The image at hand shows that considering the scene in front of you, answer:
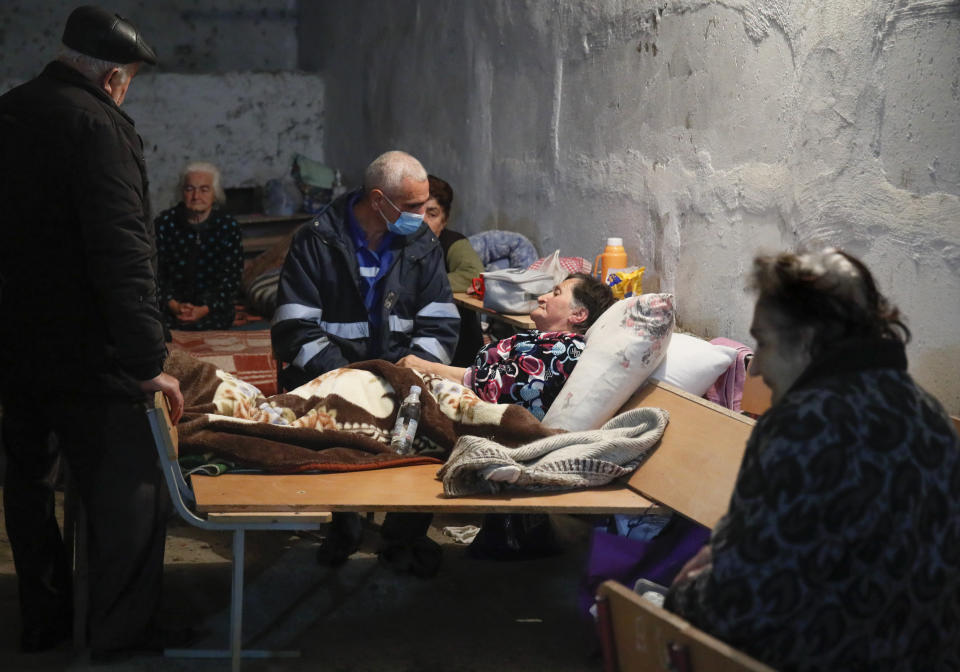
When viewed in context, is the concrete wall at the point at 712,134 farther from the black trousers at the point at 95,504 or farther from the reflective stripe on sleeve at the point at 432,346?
the black trousers at the point at 95,504

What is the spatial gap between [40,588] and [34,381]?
0.77 meters

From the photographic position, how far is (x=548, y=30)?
20.9 feet

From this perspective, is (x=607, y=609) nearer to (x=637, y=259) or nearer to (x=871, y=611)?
(x=871, y=611)

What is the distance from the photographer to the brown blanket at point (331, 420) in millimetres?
3871

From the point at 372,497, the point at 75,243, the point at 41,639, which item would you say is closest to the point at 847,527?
the point at 372,497

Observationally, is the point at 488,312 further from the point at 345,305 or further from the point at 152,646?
the point at 152,646

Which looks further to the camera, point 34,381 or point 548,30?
point 548,30

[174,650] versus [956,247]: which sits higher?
[956,247]

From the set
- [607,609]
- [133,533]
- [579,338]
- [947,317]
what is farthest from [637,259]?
[607,609]

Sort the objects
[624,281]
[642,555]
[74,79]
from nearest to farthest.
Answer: [74,79] → [642,555] → [624,281]

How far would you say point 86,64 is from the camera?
3518mm

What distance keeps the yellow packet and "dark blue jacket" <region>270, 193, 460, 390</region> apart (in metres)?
0.83

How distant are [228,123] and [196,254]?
338 centimetres

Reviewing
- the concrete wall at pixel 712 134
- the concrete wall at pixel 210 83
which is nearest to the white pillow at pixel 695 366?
the concrete wall at pixel 712 134
